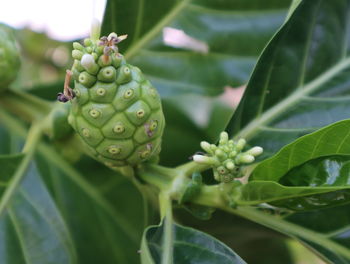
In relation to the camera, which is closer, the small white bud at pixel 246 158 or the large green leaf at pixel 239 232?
the small white bud at pixel 246 158

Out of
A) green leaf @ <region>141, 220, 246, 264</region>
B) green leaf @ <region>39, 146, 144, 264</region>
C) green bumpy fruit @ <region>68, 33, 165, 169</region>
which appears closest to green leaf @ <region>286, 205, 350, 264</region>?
green leaf @ <region>141, 220, 246, 264</region>

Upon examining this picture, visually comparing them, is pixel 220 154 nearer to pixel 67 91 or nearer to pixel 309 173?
pixel 309 173

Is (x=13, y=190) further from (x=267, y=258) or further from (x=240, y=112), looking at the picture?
(x=267, y=258)

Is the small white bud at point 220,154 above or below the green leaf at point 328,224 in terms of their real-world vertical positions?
above

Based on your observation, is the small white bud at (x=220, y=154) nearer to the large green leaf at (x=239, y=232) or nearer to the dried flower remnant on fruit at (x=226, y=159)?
the dried flower remnant on fruit at (x=226, y=159)

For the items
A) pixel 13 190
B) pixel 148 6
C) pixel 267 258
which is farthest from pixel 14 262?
pixel 267 258

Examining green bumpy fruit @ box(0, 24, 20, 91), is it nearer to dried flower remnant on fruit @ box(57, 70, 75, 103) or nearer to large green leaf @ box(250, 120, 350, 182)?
dried flower remnant on fruit @ box(57, 70, 75, 103)

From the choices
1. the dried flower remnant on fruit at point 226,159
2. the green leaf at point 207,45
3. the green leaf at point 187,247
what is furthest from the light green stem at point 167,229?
the green leaf at point 207,45
